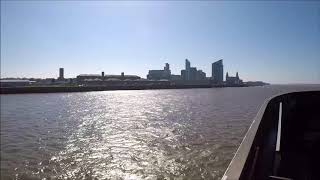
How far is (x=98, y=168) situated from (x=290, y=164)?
775 cm

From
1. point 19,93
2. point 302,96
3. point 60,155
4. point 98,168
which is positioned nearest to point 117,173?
point 98,168

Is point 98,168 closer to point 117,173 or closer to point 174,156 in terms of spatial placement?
point 117,173

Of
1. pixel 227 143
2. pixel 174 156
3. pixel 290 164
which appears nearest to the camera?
pixel 290 164

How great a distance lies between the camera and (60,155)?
647 inches

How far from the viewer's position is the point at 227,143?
18172 mm

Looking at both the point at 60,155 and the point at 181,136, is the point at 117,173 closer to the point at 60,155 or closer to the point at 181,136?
the point at 60,155

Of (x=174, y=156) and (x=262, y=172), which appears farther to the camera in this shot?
(x=174, y=156)

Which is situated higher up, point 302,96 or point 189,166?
point 302,96

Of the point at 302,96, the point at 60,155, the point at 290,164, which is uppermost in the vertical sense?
the point at 302,96

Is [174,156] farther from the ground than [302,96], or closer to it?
closer to it

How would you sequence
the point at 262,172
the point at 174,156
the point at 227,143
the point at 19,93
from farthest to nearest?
the point at 19,93 < the point at 227,143 < the point at 174,156 < the point at 262,172

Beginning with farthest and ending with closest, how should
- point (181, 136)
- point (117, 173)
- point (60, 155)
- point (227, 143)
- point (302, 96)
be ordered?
1. point (181, 136)
2. point (302, 96)
3. point (227, 143)
4. point (60, 155)
5. point (117, 173)

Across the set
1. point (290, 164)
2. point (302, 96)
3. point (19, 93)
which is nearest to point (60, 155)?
point (290, 164)

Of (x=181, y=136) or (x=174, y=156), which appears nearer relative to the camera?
(x=174, y=156)
